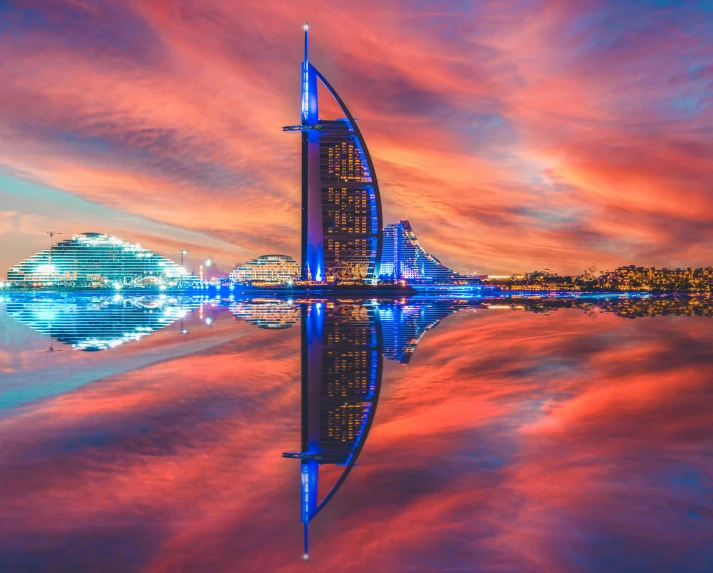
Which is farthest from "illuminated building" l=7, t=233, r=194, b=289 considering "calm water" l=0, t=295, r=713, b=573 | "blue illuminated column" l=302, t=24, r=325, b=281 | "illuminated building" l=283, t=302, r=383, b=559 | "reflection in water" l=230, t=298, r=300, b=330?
"calm water" l=0, t=295, r=713, b=573

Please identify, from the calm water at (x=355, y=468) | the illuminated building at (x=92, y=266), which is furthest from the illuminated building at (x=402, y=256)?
the calm water at (x=355, y=468)

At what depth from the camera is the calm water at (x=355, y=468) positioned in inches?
186

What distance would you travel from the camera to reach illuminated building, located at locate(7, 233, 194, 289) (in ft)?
479

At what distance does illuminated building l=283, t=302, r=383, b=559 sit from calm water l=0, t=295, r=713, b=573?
0.05 metres

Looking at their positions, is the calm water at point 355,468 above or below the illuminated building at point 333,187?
below

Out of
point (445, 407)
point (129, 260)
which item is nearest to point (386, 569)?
point (445, 407)

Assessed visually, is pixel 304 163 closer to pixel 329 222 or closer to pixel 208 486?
pixel 329 222

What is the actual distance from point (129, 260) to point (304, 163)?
81514 mm

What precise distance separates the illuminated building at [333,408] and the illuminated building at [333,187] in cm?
7683

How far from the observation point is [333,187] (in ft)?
319

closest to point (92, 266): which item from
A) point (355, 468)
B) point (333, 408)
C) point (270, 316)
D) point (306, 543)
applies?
point (270, 316)

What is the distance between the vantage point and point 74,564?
177 inches

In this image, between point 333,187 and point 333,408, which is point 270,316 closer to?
Answer: point 333,408

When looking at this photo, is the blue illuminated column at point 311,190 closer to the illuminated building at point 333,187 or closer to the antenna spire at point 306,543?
the illuminated building at point 333,187
